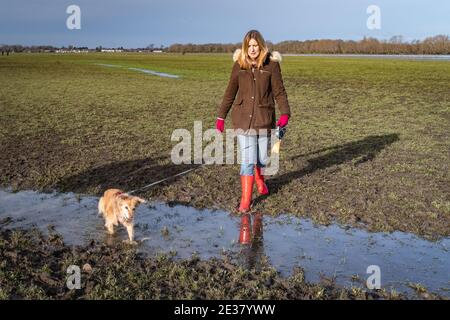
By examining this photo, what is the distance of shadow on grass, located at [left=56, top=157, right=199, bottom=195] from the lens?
891 cm

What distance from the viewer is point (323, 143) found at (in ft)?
43.8

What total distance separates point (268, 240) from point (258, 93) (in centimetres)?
216

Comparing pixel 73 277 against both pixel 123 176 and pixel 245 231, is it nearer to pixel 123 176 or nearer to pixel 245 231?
pixel 245 231

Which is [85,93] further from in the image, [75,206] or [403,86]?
[75,206]

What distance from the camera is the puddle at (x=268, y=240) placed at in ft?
18.5

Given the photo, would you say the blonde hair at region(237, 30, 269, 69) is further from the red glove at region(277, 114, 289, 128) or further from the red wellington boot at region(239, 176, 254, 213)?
the red wellington boot at region(239, 176, 254, 213)

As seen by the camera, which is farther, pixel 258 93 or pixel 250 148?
pixel 250 148

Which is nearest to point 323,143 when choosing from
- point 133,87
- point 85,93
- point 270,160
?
point 270,160

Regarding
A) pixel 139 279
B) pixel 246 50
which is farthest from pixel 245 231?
pixel 246 50

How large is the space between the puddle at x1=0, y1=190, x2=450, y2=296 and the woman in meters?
0.90

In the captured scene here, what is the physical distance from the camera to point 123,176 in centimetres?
960

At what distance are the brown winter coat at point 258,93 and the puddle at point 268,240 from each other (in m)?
1.44

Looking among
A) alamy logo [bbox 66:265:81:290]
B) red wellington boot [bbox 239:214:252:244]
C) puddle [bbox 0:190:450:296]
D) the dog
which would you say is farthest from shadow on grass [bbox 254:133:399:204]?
alamy logo [bbox 66:265:81:290]

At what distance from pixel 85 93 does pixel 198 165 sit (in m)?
20.7
